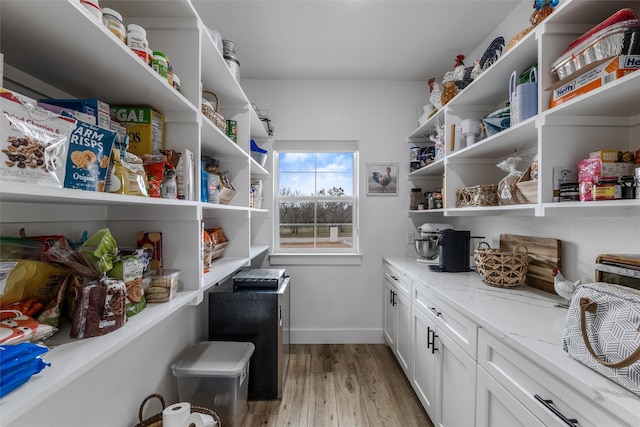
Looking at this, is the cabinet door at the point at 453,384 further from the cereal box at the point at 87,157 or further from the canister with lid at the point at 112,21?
the canister with lid at the point at 112,21

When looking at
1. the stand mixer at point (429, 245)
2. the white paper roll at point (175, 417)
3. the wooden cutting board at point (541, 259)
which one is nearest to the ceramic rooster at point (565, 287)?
the wooden cutting board at point (541, 259)

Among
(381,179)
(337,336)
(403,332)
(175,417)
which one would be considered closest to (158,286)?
(175,417)

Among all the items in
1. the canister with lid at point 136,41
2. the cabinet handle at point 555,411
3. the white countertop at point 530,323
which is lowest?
the cabinet handle at point 555,411

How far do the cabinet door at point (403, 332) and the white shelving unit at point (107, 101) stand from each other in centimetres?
140

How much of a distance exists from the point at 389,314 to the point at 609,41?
7.82 feet

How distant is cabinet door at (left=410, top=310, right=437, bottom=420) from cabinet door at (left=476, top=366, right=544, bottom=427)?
1.57 ft

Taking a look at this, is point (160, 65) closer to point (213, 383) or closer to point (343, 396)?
point (213, 383)

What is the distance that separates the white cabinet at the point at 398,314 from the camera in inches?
86.1

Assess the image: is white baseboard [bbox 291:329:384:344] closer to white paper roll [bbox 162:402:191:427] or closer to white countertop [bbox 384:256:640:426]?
white countertop [bbox 384:256:640:426]

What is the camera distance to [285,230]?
10.3 feet

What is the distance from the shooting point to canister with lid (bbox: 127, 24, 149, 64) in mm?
889

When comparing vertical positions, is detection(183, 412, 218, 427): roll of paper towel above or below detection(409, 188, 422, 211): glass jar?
below

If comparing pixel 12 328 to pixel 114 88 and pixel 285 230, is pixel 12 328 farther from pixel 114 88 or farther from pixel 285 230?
pixel 285 230

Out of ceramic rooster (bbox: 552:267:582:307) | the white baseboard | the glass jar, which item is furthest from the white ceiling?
the white baseboard
